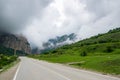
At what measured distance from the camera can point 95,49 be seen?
580 ft
